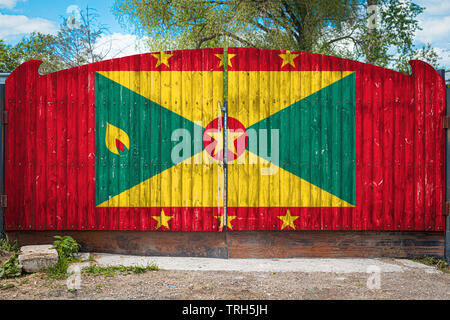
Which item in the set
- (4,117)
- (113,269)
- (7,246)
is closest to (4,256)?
(7,246)

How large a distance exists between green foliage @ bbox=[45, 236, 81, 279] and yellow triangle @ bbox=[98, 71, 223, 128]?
2195 mm

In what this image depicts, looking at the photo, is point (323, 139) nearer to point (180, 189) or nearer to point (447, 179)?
point (447, 179)

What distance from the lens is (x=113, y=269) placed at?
461 cm

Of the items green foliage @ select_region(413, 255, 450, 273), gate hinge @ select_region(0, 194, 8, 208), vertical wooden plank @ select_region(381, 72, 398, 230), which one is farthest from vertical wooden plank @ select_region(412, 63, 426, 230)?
gate hinge @ select_region(0, 194, 8, 208)

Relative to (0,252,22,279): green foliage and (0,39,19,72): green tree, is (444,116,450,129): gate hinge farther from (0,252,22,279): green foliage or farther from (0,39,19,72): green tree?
(0,39,19,72): green tree

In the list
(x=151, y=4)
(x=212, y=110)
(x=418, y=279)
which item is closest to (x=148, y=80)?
(x=212, y=110)

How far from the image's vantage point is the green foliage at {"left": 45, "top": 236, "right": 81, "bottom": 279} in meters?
4.42

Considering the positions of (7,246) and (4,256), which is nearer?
(4,256)

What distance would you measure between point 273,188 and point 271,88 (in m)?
1.37

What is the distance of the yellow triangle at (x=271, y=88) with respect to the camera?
5.13 metres

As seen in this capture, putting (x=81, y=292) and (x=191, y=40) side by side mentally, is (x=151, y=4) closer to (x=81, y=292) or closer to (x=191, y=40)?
(x=191, y=40)

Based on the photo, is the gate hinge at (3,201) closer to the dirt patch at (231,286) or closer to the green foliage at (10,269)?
the green foliage at (10,269)

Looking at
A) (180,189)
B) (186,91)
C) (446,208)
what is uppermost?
(186,91)

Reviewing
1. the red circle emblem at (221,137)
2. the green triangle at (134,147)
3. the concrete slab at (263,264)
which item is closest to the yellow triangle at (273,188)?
the red circle emblem at (221,137)
